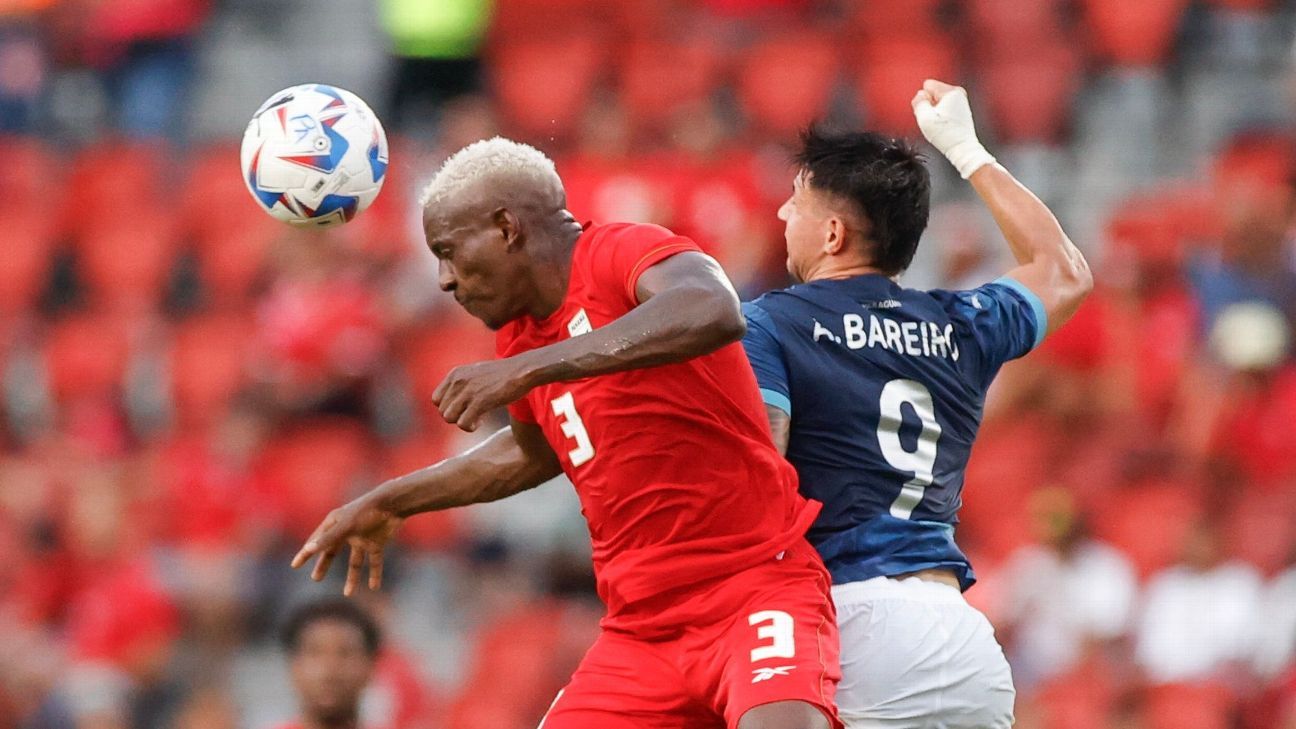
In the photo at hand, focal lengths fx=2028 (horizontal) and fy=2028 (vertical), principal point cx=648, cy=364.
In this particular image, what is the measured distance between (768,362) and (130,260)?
340 inches

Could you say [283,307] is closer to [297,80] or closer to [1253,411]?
[297,80]

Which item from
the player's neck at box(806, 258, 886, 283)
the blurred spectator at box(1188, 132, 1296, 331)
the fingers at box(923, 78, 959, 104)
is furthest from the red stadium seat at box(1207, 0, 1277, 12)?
the player's neck at box(806, 258, 886, 283)

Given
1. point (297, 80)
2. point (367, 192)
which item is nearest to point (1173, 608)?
point (367, 192)

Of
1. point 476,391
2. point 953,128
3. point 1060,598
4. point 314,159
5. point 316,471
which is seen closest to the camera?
point 476,391

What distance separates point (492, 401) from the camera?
4.45m

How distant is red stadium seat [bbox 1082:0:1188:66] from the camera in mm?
11836

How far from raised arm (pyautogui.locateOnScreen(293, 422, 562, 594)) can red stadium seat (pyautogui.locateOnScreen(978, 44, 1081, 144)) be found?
6819 millimetres

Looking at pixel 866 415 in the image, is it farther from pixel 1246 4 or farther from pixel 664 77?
pixel 1246 4

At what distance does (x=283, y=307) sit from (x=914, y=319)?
679cm

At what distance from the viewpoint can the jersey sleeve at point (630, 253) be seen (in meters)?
4.82

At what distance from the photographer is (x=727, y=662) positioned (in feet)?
15.8

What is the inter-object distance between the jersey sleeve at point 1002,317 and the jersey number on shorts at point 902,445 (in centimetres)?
30

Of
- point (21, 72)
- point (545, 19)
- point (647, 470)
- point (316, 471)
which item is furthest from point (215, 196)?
point (647, 470)

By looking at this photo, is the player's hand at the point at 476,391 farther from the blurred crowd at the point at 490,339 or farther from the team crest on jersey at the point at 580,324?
the blurred crowd at the point at 490,339
